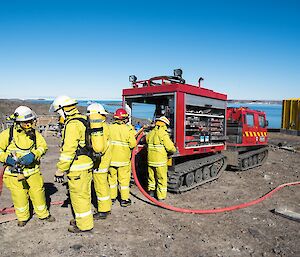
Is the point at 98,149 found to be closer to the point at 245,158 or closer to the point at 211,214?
the point at 211,214

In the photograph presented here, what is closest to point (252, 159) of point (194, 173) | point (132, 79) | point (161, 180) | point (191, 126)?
point (194, 173)

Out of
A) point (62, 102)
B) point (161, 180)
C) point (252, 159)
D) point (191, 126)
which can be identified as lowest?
point (252, 159)

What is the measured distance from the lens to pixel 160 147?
20.8ft

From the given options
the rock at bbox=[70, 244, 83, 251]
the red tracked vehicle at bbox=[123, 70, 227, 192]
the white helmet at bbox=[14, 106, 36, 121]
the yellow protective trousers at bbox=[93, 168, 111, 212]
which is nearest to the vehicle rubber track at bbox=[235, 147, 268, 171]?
the red tracked vehicle at bbox=[123, 70, 227, 192]

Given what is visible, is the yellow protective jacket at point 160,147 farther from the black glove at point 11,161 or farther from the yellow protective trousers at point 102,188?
the black glove at point 11,161

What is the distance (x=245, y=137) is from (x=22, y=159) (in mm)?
7931

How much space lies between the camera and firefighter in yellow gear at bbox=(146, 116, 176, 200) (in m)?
6.30

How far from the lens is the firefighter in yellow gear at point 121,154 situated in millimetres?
5832

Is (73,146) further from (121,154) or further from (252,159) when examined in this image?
(252,159)

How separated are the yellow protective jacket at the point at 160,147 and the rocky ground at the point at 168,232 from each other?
3.24 feet

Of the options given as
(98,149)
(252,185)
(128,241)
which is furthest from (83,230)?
(252,185)

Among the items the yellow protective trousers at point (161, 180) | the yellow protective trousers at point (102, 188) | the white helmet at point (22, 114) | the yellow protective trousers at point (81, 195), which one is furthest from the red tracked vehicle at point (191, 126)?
the white helmet at point (22, 114)

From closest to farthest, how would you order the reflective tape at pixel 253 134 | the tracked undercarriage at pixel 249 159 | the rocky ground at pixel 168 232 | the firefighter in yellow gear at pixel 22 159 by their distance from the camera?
the rocky ground at pixel 168 232 < the firefighter in yellow gear at pixel 22 159 < the tracked undercarriage at pixel 249 159 < the reflective tape at pixel 253 134

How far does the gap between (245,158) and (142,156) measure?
182 inches
